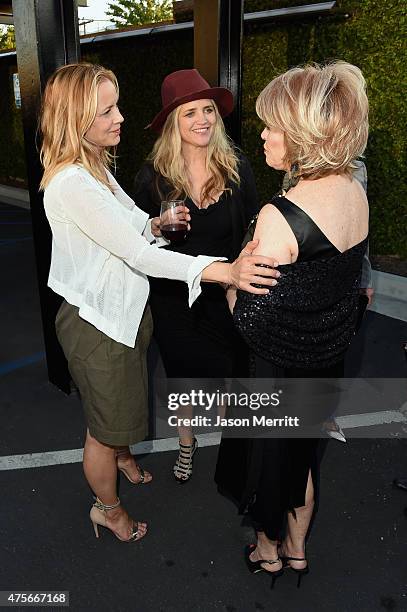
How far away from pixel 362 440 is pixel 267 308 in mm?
2156

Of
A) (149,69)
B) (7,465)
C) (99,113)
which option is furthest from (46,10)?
(149,69)

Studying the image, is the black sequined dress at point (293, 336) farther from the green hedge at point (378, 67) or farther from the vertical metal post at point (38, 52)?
the green hedge at point (378, 67)

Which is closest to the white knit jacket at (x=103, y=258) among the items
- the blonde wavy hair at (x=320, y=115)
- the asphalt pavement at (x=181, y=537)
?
the blonde wavy hair at (x=320, y=115)

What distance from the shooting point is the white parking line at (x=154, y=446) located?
134 inches

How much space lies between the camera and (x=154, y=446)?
11.9 ft

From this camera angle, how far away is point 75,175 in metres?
2.00

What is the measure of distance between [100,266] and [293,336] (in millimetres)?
808

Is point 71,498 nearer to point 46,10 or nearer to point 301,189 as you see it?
point 301,189

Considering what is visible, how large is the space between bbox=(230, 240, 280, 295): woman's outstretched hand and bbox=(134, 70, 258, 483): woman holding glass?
1131 millimetres

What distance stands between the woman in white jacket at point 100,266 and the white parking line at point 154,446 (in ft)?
3.28

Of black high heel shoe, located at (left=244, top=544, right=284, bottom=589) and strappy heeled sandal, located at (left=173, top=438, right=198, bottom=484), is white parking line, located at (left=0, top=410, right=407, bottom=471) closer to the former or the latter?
strappy heeled sandal, located at (left=173, top=438, right=198, bottom=484)

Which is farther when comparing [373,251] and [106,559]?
[373,251]

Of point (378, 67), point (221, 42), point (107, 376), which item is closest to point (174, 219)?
point (107, 376)

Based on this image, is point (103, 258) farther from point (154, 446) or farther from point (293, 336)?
point (154, 446)
